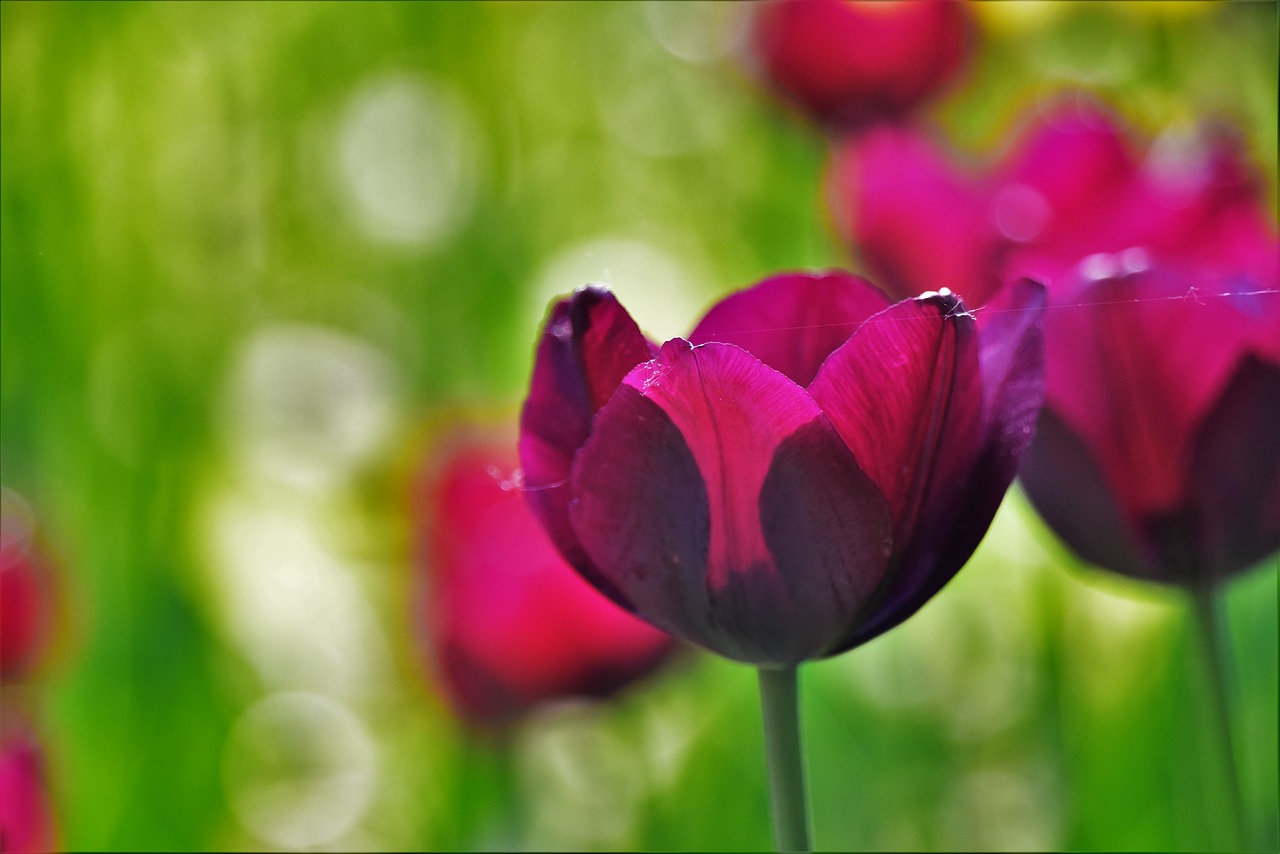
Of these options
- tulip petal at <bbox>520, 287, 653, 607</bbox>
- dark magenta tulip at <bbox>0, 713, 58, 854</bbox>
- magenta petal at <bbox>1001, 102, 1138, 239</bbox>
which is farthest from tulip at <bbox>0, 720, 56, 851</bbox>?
magenta petal at <bbox>1001, 102, 1138, 239</bbox>

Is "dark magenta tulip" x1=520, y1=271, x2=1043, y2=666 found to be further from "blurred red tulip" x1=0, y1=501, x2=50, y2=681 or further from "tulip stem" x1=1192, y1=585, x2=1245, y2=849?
"blurred red tulip" x1=0, y1=501, x2=50, y2=681

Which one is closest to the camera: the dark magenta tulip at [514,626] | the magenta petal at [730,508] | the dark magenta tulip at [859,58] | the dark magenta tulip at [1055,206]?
the magenta petal at [730,508]

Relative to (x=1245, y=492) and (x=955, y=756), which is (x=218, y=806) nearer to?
(x=955, y=756)

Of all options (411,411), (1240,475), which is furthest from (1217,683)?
(411,411)

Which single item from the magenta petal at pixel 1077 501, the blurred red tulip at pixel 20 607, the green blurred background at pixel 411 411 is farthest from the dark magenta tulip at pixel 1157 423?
the blurred red tulip at pixel 20 607

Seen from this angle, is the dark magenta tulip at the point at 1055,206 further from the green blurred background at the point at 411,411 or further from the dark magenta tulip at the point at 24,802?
the dark magenta tulip at the point at 24,802

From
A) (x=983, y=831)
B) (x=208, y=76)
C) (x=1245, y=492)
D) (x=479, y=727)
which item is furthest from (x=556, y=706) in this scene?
(x=208, y=76)
